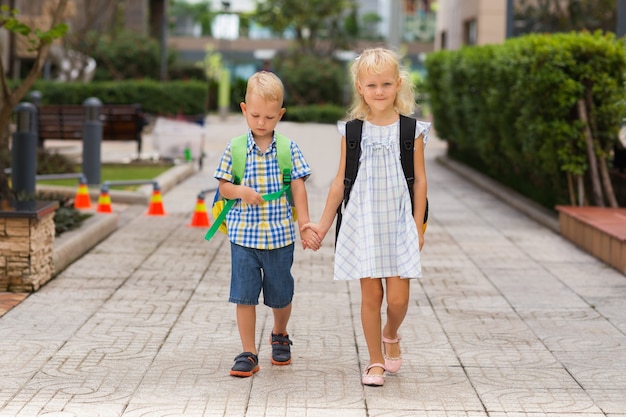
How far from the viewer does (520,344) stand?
21.8 feet

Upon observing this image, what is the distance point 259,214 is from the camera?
18.7 feet

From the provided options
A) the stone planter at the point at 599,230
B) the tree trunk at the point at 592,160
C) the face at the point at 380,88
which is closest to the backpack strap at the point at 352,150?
the face at the point at 380,88

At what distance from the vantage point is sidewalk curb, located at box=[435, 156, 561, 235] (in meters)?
12.7

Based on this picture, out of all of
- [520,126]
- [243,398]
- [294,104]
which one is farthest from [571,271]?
[294,104]

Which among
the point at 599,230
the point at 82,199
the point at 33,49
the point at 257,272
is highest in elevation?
the point at 33,49

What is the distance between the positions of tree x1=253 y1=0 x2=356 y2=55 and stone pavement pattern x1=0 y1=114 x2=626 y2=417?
1841 inches

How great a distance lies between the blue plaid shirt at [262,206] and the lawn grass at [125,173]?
9.42 meters

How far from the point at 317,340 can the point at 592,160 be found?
6391mm

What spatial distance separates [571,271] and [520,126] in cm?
394

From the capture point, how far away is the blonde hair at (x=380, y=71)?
5.46 metres

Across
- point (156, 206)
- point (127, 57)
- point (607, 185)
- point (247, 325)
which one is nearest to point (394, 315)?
point (247, 325)

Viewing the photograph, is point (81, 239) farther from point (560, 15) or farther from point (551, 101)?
point (560, 15)

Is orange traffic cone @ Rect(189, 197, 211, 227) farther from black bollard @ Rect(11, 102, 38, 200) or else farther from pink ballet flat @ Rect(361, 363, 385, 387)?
pink ballet flat @ Rect(361, 363, 385, 387)

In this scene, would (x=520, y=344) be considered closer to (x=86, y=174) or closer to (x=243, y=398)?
(x=243, y=398)
